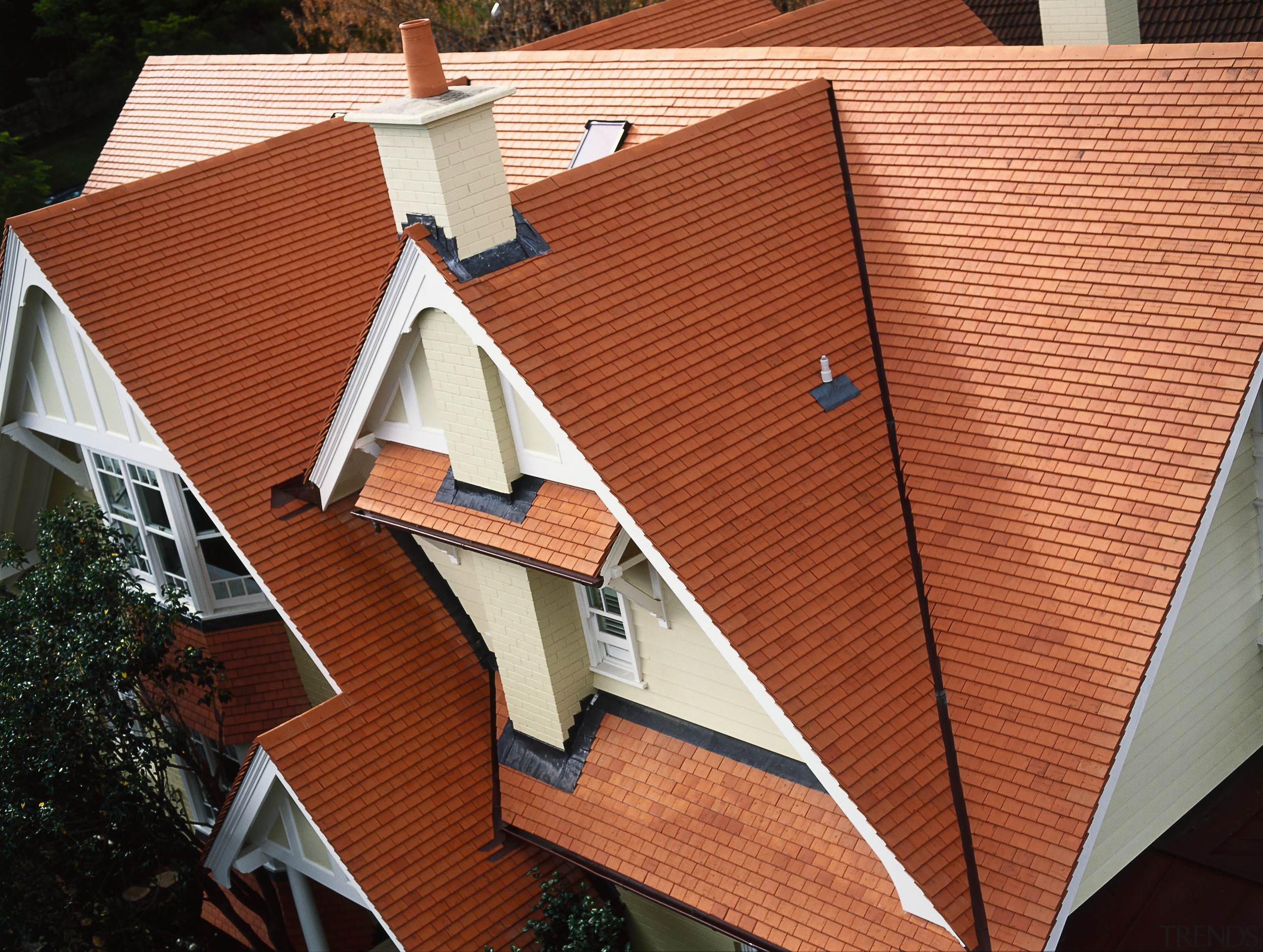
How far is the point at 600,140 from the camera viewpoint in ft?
61.1

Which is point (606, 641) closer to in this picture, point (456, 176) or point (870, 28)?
point (456, 176)

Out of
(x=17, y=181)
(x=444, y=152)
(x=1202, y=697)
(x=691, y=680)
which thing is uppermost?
(x=444, y=152)

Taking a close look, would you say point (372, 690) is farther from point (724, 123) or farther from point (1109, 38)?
point (1109, 38)

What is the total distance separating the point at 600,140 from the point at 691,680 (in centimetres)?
890

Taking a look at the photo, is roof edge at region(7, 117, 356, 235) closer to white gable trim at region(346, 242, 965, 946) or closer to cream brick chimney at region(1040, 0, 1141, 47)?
white gable trim at region(346, 242, 965, 946)

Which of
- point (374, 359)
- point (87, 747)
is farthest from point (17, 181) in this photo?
point (374, 359)

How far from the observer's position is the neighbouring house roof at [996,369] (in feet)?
38.0

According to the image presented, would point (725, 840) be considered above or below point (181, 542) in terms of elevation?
below

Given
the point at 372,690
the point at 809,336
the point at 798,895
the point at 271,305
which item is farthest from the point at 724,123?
the point at 798,895

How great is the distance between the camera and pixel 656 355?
43.6 feet

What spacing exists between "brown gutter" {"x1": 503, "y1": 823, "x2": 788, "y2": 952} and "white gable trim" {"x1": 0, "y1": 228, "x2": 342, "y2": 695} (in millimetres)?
3032

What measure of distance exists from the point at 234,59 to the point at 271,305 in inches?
472

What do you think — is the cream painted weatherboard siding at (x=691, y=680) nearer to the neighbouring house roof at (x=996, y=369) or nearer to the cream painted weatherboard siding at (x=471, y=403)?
the neighbouring house roof at (x=996, y=369)

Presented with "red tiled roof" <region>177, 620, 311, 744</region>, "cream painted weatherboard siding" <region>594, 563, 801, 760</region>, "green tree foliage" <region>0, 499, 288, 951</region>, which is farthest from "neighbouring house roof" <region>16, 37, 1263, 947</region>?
"red tiled roof" <region>177, 620, 311, 744</region>
